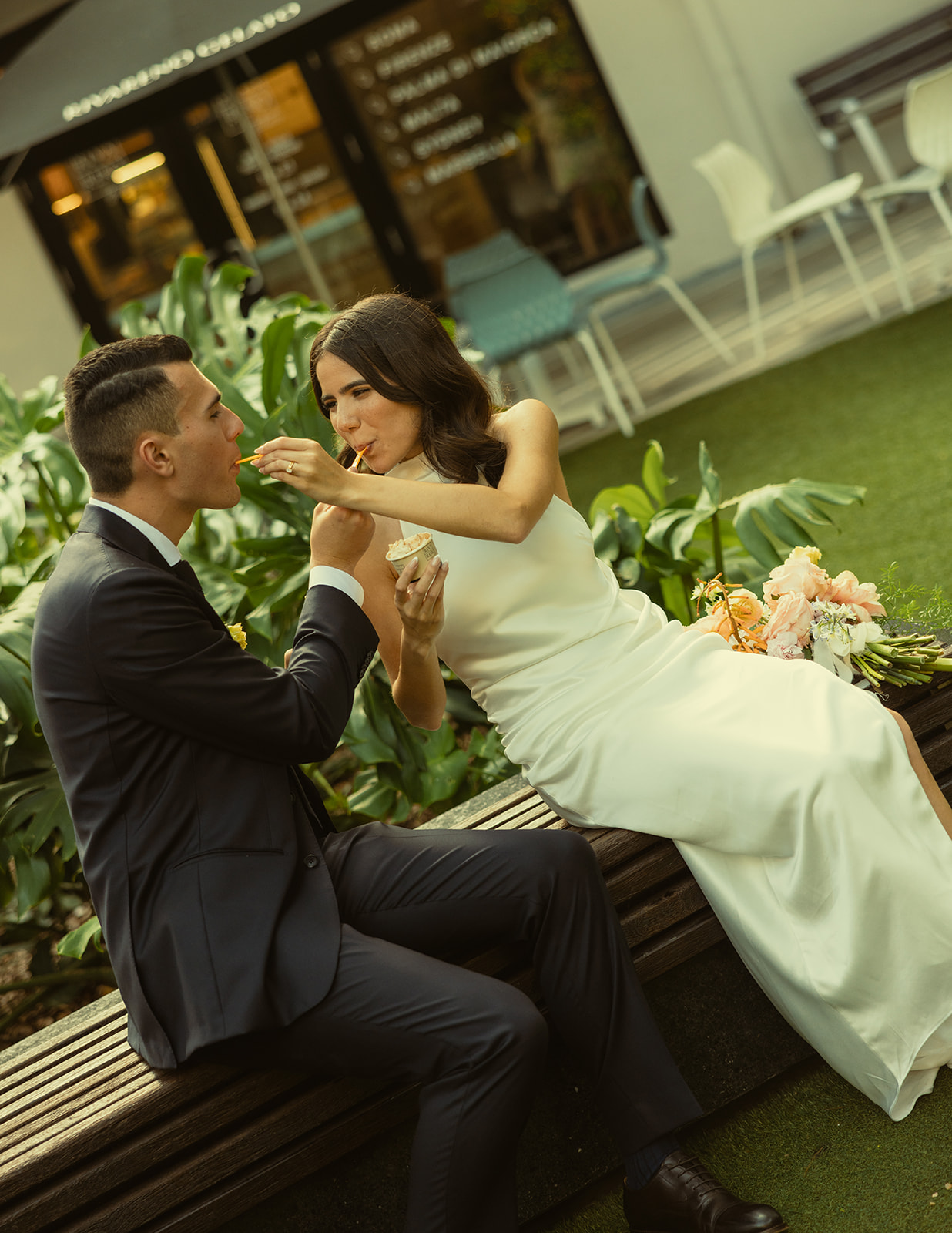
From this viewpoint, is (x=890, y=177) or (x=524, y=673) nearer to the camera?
(x=524, y=673)

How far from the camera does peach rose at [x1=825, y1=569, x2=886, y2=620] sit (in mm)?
2297

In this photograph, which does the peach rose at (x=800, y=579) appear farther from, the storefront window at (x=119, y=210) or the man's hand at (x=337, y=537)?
the storefront window at (x=119, y=210)

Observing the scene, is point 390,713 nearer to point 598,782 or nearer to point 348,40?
point 598,782

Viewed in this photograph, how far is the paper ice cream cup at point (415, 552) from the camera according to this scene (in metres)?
1.97

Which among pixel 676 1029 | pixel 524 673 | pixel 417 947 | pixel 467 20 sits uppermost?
pixel 467 20

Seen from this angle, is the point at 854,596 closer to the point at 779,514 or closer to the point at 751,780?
the point at 751,780

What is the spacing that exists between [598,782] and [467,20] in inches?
385

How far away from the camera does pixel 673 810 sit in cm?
202

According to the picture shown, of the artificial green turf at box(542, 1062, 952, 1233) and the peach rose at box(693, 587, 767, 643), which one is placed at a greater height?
the peach rose at box(693, 587, 767, 643)

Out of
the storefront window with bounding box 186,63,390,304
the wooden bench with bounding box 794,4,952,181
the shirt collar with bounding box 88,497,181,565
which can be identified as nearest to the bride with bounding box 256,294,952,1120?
the shirt collar with bounding box 88,497,181,565

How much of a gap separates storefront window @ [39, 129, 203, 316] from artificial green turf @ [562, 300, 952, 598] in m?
5.36

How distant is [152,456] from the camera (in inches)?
75.2

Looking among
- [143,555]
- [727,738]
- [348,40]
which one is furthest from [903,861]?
[348,40]

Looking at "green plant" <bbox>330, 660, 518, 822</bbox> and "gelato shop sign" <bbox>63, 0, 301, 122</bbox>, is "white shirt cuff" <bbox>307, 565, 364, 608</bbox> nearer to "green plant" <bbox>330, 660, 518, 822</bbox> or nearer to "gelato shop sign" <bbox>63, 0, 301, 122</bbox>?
"green plant" <bbox>330, 660, 518, 822</bbox>
